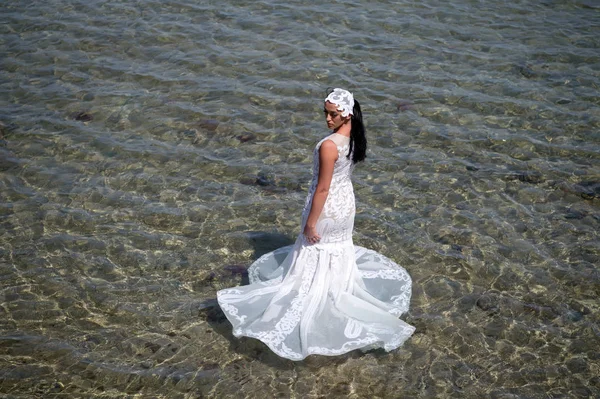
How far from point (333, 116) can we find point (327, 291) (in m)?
2.02

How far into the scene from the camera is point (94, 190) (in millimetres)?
10352

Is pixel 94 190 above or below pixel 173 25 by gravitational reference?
below

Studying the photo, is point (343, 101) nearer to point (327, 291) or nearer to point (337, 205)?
point (337, 205)

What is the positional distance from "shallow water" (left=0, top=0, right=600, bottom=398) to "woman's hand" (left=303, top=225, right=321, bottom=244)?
53.1 inches

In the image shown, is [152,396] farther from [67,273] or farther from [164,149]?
[164,149]

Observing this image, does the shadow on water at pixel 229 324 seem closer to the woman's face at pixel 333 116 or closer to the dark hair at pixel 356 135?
the dark hair at pixel 356 135

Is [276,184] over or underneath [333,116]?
underneath

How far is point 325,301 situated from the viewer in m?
7.59

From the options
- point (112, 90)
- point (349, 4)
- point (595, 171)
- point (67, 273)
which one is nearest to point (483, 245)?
point (595, 171)

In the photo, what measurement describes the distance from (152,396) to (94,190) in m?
4.27

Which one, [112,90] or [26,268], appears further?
[112,90]

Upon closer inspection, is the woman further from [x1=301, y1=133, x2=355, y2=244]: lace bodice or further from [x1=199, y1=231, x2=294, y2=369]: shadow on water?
[x1=199, y1=231, x2=294, y2=369]: shadow on water

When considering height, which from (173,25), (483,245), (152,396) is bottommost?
(152,396)

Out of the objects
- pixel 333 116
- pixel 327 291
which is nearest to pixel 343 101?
pixel 333 116
